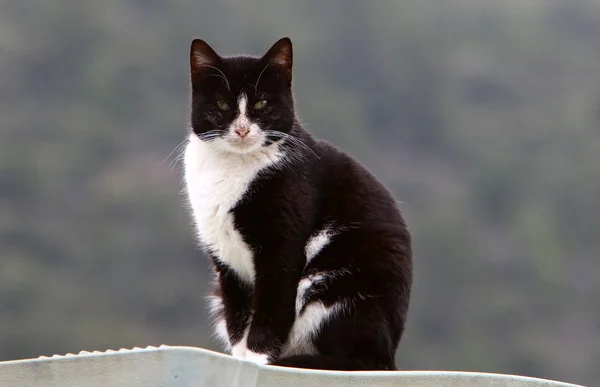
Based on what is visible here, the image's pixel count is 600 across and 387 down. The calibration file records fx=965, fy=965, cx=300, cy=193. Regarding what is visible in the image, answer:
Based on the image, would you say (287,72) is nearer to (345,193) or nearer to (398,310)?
(345,193)

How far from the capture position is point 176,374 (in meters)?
2.03

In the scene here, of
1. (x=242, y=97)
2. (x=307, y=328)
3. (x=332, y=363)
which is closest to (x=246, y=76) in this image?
(x=242, y=97)

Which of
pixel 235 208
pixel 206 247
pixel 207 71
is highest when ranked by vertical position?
pixel 207 71

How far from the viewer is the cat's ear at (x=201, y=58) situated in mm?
2990

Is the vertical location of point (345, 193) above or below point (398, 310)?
above

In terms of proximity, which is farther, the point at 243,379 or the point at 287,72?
the point at 287,72

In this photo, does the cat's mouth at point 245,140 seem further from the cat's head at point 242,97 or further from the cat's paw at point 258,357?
the cat's paw at point 258,357

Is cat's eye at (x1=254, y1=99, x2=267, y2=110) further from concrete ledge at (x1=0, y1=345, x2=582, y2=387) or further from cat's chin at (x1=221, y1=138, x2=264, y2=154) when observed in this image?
concrete ledge at (x1=0, y1=345, x2=582, y2=387)

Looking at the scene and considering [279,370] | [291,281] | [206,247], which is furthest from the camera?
[206,247]

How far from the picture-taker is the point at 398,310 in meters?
2.90

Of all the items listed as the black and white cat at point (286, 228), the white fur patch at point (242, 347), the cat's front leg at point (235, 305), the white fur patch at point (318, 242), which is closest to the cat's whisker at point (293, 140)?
the black and white cat at point (286, 228)

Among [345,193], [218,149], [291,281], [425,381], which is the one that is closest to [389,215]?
[345,193]

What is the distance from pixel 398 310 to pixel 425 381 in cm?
87

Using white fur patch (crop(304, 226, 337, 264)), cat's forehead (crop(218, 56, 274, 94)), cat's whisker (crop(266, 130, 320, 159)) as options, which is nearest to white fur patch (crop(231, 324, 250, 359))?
white fur patch (crop(304, 226, 337, 264))
